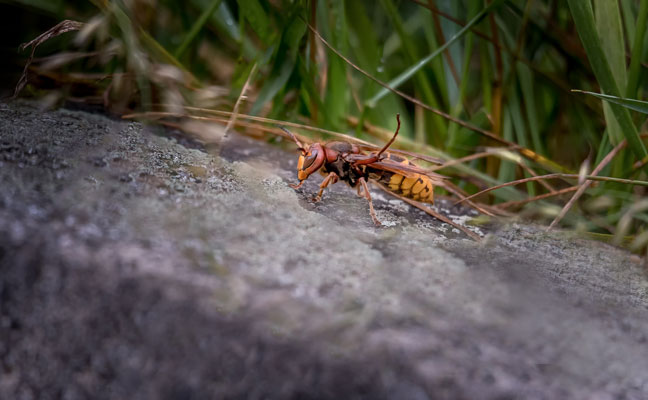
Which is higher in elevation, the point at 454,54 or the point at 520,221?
the point at 454,54

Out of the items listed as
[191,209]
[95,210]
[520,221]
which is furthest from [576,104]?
[95,210]

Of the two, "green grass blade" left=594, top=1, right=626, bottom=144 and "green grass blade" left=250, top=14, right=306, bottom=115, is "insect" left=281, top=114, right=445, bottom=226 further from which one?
"green grass blade" left=594, top=1, right=626, bottom=144

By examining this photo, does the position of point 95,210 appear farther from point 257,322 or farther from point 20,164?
point 257,322

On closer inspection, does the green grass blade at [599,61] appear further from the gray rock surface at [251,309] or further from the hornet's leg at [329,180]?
the hornet's leg at [329,180]

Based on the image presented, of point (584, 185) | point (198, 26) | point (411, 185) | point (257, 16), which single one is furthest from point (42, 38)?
point (584, 185)

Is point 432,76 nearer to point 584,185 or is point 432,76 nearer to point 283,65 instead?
point 283,65

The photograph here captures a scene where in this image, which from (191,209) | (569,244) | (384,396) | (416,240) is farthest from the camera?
(569,244)

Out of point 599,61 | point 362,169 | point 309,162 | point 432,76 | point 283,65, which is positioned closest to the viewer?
point 599,61
